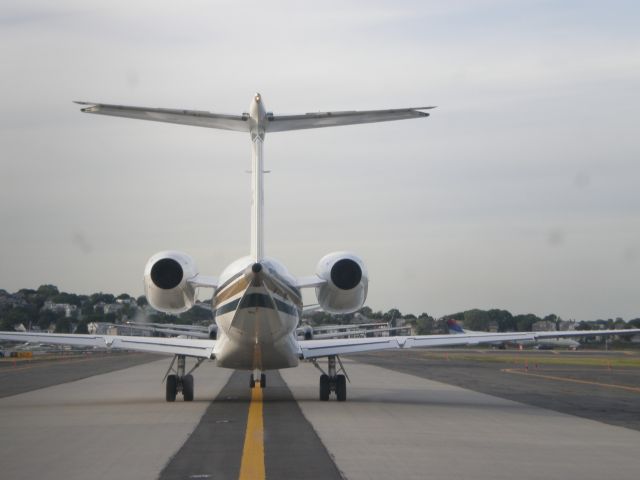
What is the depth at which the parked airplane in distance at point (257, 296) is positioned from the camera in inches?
826

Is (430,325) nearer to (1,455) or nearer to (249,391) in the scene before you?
(249,391)

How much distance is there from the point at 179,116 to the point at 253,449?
27.5 feet

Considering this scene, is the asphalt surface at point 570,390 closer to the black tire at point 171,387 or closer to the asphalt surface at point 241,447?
the asphalt surface at point 241,447

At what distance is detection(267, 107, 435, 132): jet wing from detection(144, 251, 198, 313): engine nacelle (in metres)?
4.38

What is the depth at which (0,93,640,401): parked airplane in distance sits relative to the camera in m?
21.0

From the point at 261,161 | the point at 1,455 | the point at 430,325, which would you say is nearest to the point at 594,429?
the point at 261,161

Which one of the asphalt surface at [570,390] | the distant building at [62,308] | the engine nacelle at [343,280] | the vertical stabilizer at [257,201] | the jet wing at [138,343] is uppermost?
the distant building at [62,308]

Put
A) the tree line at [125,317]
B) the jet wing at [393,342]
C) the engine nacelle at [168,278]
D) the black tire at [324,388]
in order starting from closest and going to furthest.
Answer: the engine nacelle at [168,278] → the jet wing at [393,342] → the black tire at [324,388] → the tree line at [125,317]

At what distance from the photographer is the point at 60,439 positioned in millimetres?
16844

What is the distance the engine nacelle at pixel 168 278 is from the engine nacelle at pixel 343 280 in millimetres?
3472

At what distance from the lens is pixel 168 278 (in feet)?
78.0

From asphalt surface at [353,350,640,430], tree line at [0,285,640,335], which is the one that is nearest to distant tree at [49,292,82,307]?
tree line at [0,285,640,335]

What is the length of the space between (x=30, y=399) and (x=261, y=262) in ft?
37.9

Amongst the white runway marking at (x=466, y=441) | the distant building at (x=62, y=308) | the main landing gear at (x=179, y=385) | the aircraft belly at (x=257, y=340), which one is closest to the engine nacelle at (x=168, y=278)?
the aircraft belly at (x=257, y=340)
